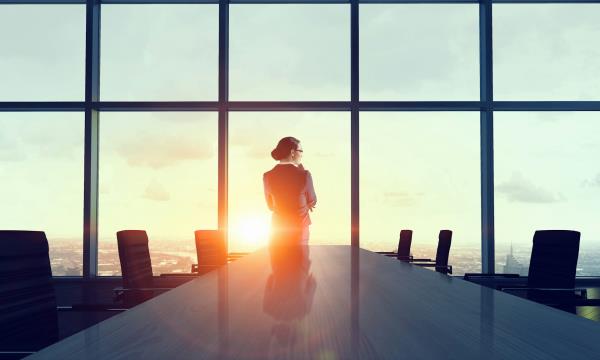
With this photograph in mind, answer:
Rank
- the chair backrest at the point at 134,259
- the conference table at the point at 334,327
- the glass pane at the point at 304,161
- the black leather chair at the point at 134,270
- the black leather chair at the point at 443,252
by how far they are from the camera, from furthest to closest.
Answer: the glass pane at the point at 304,161
the black leather chair at the point at 443,252
the chair backrest at the point at 134,259
the black leather chair at the point at 134,270
the conference table at the point at 334,327

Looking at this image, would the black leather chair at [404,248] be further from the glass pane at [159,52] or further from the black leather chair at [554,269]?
the glass pane at [159,52]

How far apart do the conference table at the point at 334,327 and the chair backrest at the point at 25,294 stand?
73 centimetres

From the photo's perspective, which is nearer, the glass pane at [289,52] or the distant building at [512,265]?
the distant building at [512,265]

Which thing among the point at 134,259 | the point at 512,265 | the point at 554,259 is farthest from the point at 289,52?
the point at 554,259

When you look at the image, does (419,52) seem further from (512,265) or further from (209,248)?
(209,248)

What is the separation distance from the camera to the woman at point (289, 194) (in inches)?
158

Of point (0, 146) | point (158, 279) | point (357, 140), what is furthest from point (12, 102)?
point (158, 279)

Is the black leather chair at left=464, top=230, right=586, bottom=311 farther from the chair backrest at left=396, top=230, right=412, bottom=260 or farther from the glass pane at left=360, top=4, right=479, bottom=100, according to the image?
Answer: the glass pane at left=360, top=4, right=479, bottom=100

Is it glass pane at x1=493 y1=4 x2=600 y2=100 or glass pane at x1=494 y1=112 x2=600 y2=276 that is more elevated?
glass pane at x1=493 y1=4 x2=600 y2=100

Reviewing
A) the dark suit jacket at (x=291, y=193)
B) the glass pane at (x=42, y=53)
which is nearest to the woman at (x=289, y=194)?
the dark suit jacket at (x=291, y=193)

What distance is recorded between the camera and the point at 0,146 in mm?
7379

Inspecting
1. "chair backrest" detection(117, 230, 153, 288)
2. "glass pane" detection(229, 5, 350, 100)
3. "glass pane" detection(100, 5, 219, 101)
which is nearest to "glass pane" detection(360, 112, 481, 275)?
"glass pane" detection(229, 5, 350, 100)

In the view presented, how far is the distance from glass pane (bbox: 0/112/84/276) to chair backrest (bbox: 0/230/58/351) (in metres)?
5.50

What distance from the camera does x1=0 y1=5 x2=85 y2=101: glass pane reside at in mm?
7258
